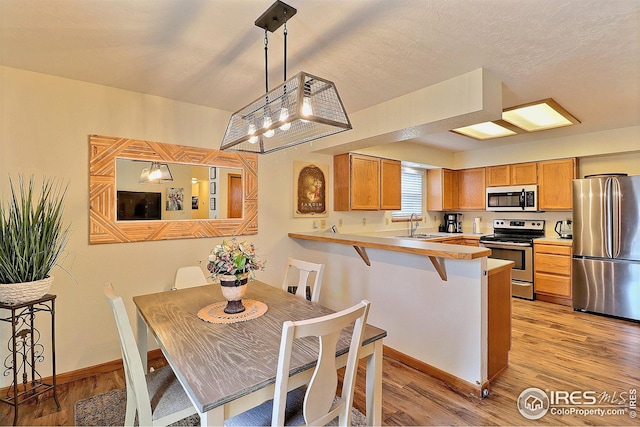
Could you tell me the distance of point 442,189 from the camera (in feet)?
17.8

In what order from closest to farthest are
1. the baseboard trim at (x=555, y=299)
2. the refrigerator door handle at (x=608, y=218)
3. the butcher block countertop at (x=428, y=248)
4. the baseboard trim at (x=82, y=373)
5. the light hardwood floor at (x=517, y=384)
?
the light hardwood floor at (x=517, y=384), the butcher block countertop at (x=428, y=248), the baseboard trim at (x=82, y=373), the refrigerator door handle at (x=608, y=218), the baseboard trim at (x=555, y=299)

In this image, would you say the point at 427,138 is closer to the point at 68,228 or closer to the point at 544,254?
the point at 544,254

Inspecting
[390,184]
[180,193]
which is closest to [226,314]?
[180,193]

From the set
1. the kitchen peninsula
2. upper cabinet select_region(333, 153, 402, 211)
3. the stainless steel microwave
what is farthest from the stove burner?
the kitchen peninsula

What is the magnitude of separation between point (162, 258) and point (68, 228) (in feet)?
2.41

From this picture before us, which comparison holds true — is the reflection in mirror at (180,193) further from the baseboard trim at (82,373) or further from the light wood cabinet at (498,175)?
the light wood cabinet at (498,175)

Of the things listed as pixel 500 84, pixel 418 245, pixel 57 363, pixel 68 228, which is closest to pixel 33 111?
pixel 68 228

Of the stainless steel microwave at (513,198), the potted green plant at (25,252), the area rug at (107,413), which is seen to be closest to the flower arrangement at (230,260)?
the area rug at (107,413)

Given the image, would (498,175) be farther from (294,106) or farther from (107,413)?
(107,413)

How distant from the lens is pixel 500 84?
2.38 meters

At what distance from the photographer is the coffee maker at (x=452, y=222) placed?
19.0ft

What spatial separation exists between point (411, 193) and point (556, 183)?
2.07 meters

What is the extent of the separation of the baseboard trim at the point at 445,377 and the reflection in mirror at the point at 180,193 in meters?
2.05

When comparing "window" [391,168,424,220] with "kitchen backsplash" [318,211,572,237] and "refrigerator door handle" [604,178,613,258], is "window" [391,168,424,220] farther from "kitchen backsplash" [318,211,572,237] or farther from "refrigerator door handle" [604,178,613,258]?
"refrigerator door handle" [604,178,613,258]
